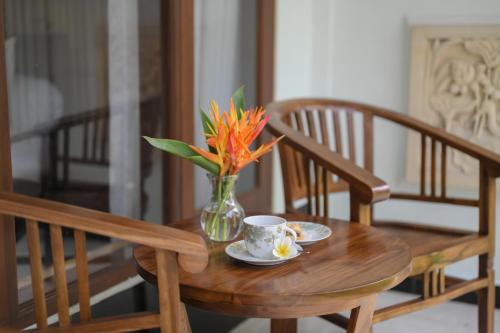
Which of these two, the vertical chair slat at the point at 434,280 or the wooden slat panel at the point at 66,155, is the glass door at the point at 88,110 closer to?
the wooden slat panel at the point at 66,155

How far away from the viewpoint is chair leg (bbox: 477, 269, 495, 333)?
6.84 feet

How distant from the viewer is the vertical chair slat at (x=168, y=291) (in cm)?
118

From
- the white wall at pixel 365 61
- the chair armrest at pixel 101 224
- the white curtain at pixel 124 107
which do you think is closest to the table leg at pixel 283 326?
the white curtain at pixel 124 107

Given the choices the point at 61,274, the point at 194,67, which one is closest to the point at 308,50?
the point at 194,67

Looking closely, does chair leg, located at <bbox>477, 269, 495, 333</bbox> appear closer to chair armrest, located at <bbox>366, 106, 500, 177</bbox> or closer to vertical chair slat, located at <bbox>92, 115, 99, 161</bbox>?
chair armrest, located at <bbox>366, 106, 500, 177</bbox>

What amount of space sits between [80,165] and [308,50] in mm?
1440

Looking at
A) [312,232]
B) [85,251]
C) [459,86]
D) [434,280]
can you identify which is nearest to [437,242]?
[434,280]

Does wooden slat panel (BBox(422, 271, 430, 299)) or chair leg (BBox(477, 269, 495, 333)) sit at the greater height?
wooden slat panel (BBox(422, 271, 430, 299))

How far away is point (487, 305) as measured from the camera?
2.11 m

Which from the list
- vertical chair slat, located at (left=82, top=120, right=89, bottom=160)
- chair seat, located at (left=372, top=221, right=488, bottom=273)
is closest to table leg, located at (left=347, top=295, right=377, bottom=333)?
chair seat, located at (left=372, top=221, right=488, bottom=273)

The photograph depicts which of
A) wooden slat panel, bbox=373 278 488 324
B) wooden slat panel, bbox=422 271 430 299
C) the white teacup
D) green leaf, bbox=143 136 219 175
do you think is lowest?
wooden slat panel, bbox=373 278 488 324

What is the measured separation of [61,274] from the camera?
120 cm

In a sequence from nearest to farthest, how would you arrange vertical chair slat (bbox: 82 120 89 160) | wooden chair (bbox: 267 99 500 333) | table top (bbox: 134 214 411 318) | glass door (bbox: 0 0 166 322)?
table top (bbox: 134 214 411 318)
glass door (bbox: 0 0 166 322)
wooden chair (bbox: 267 99 500 333)
vertical chair slat (bbox: 82 120 89 160)

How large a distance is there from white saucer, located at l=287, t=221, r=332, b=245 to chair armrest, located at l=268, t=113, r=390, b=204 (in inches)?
6.0
